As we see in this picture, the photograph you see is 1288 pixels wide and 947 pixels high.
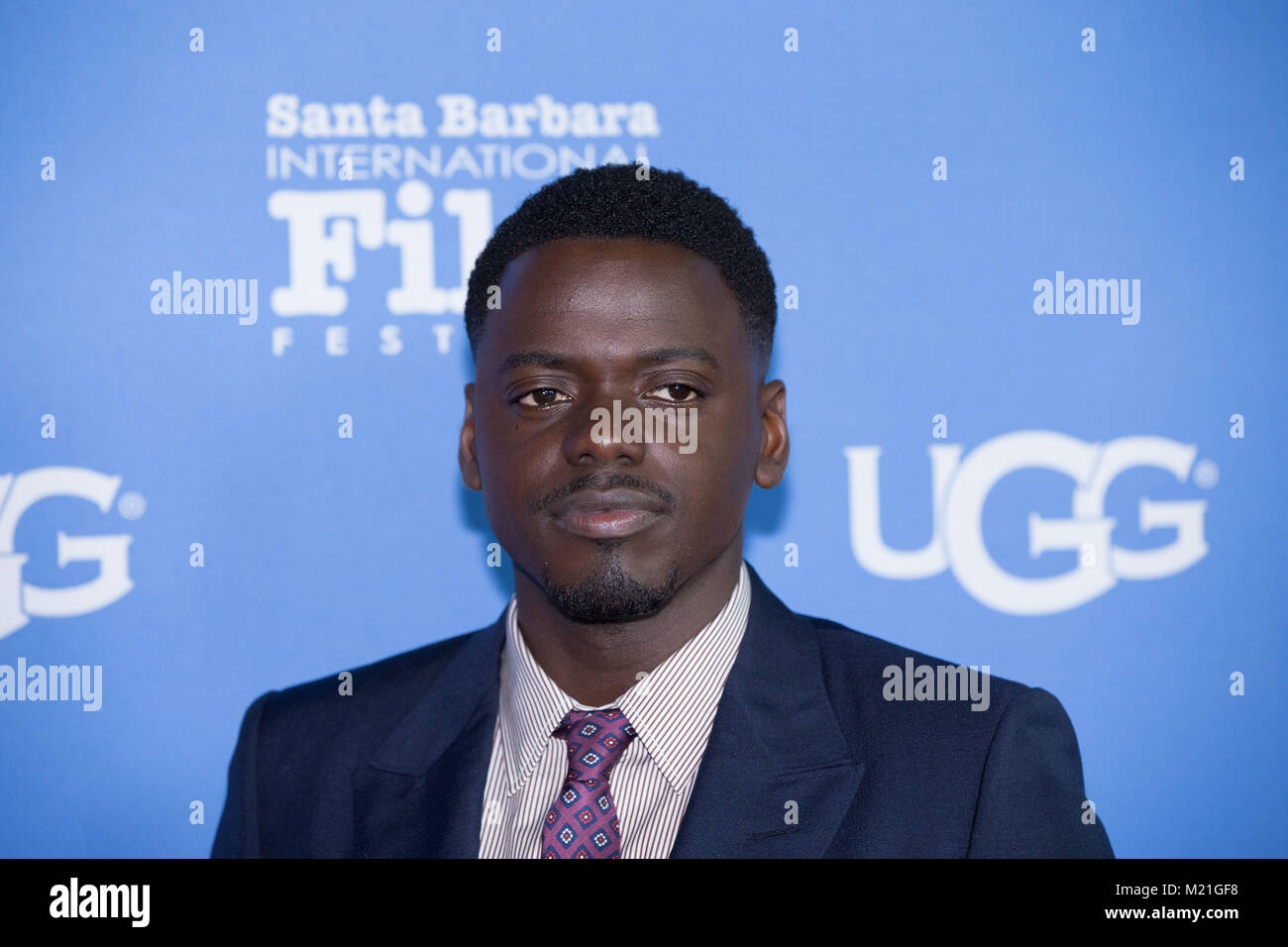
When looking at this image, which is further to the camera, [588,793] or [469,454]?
[469,454]

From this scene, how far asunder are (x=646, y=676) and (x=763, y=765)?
0.25 metres

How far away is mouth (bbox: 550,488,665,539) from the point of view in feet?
5.99

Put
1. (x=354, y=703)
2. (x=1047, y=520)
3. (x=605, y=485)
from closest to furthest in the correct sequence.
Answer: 1. (x=605, y=485)
2. (x=354, y=703)
3. (x=1047, y=520)

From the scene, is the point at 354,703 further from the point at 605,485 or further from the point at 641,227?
the point at 641,227

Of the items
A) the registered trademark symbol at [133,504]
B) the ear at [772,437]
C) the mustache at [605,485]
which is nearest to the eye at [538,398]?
the mustache at [605,485]

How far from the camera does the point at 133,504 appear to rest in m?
2.58

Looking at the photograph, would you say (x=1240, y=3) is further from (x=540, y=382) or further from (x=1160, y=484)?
(x=540, y=382)

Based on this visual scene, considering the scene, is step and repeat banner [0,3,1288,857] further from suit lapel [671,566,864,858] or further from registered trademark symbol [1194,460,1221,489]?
suit lapel [671,566,864,858]

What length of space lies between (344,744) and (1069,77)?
2.17 meters

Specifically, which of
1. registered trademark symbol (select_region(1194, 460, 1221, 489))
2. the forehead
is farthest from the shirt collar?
registered trademark symbol (select_region(1194, 460, 1221, 489))

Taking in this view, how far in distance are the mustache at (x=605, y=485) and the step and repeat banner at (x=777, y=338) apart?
31.9 inches

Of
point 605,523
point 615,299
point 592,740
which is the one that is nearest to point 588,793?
point 592,740

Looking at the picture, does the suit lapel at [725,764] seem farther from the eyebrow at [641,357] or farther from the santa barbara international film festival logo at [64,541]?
the santa barbara international film festival logo at [64,541]

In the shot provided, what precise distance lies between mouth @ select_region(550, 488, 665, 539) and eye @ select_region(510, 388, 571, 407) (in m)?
0.19
